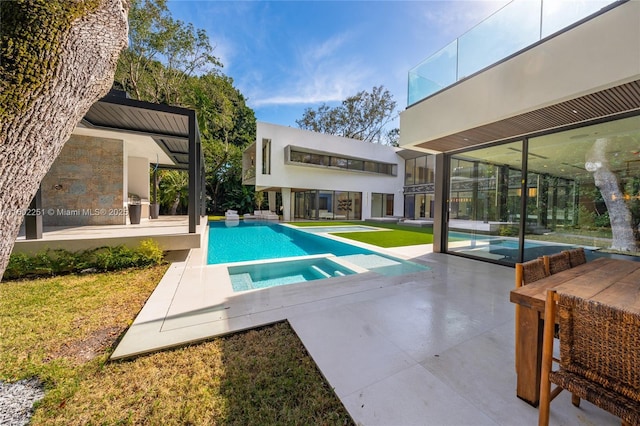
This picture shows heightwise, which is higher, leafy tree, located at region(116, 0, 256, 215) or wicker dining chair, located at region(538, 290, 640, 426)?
leafy tree, located at region(116, 0, 256, 215)

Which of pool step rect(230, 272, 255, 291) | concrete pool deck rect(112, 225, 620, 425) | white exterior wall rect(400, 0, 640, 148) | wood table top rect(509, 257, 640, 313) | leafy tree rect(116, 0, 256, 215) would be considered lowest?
pool step rect(230, 272, 255, 291)

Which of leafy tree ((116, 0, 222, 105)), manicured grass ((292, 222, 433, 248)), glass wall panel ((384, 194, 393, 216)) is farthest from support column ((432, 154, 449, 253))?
glass wall panel ((384, 194, 393, 216))

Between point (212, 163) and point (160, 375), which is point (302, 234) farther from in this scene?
point (212, 163)

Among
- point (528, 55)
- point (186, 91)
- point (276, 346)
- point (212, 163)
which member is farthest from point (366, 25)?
point (212, 163)

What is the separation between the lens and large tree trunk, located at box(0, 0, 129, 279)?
125 cm

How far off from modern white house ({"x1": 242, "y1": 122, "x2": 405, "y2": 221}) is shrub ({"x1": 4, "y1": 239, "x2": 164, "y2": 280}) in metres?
11.7

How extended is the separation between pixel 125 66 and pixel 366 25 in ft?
41.3

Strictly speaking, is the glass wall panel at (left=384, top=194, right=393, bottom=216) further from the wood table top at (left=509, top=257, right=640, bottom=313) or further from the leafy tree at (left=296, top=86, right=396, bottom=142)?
the wood table top at (left=509, top=257, right=640, bottom=313)

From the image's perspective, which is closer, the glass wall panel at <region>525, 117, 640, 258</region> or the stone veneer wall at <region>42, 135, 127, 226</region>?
the glass wall panel at <region>525, 117, 640, 258</region>

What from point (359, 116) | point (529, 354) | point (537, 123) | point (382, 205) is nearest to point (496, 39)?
point (537, 123)

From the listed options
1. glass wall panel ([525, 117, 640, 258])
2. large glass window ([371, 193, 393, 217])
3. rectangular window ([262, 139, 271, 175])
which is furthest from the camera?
large glass window ([371, 193, 393, 217])

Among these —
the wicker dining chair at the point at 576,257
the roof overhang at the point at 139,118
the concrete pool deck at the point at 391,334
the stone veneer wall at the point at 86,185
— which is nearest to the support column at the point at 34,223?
the roof overhang at the point at 139,118

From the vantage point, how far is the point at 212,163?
2133 centimetres

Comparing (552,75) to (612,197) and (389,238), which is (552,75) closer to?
(612,197)
